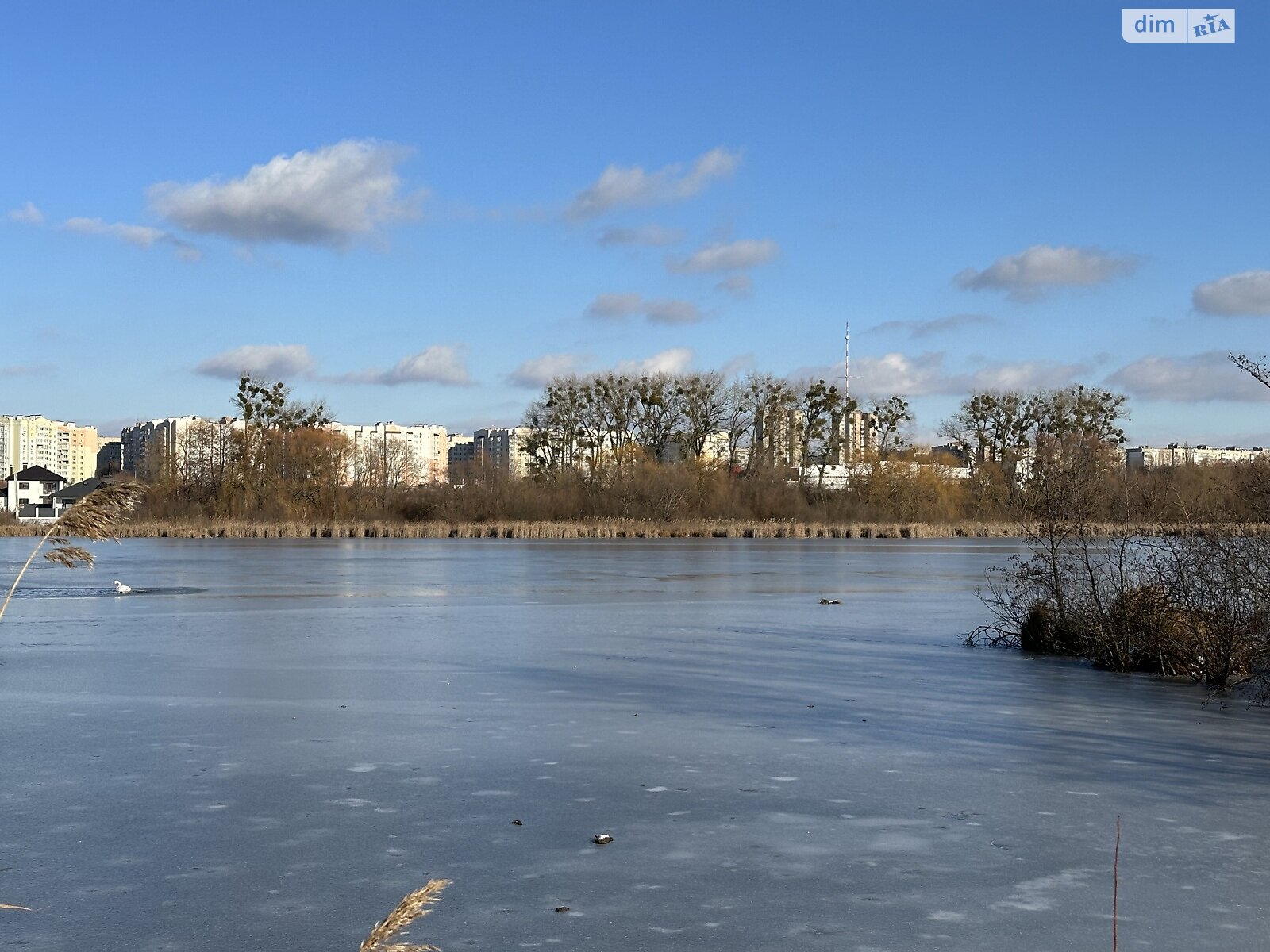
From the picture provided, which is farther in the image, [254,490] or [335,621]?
[254,490]

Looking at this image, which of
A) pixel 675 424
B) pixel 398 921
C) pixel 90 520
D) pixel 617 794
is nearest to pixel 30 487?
pixel 675 424

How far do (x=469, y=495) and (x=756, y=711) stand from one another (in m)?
47.1

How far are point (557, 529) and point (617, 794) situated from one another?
140ft

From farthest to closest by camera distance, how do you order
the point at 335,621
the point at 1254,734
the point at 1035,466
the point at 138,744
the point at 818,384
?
the point at 818,384, the point at 335,621, the point at 1035,466, the point at 1254,734, the point at 138,744

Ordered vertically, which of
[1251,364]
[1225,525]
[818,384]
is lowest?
[1225,525]

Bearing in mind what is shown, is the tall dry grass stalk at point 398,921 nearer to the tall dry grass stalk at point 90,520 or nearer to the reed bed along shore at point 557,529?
the tall dry grass stalk at point 90,520

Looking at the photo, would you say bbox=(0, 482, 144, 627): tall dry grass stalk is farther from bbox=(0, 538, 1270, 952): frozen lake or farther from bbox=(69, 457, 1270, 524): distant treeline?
bbox=(69, 457, 1270, 524): distant treeline

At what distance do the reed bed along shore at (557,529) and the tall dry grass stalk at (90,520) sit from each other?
42.3m

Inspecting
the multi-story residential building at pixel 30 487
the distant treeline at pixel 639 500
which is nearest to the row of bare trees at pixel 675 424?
the distant treeline at pixel 639 500

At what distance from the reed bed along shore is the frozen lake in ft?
115

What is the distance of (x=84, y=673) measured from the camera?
10.6 m

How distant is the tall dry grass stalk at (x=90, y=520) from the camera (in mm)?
4664

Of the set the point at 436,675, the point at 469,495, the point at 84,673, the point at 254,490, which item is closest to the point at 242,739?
the point at 436,675

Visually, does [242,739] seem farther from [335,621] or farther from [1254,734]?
[335,621]
